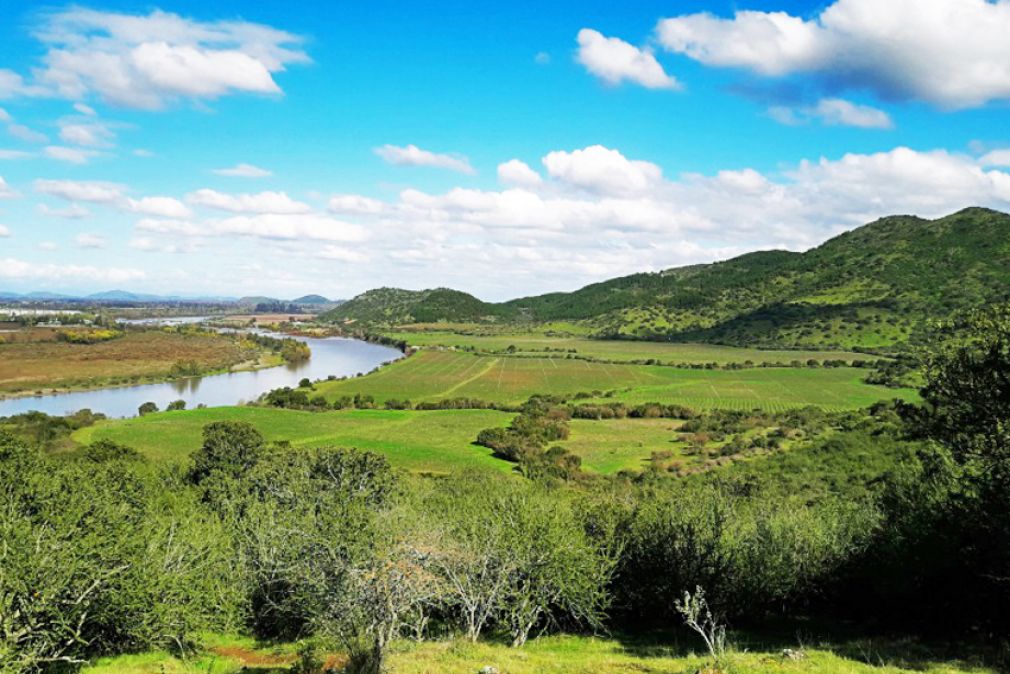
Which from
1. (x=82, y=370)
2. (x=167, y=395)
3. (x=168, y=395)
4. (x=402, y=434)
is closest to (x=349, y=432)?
(x=402, y=434)

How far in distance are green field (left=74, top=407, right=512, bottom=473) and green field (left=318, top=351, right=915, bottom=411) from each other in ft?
67.0

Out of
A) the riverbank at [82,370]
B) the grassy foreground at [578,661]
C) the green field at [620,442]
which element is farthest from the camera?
the riverbank at [82,370]

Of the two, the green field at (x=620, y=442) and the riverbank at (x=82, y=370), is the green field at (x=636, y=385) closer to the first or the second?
the green field at (x=620, y=442)

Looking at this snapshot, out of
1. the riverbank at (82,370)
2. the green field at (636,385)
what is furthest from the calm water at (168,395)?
Result: the green field at (636,385)

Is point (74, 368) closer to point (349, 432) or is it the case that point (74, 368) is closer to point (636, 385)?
point (349, 432)

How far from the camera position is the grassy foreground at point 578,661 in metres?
18.9

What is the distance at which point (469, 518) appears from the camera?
35.6 metres

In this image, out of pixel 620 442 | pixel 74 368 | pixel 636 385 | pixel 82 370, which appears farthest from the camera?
pixel 74 368

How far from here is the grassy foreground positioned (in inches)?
746

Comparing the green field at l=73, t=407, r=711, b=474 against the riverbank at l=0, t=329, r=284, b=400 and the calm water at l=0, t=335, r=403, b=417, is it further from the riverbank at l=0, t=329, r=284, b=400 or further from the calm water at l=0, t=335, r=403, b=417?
the riverbank at l=0, t=329, r=284, b=400

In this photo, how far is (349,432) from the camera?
10831 centimetres

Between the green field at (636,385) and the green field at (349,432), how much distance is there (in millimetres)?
20423

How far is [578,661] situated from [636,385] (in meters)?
140

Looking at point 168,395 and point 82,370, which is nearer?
point 168,395
